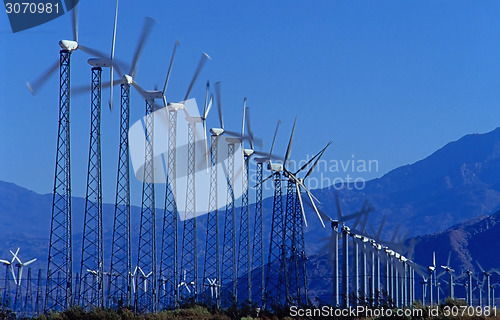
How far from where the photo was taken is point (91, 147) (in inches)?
2066

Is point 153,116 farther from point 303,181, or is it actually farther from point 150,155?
point 303,181

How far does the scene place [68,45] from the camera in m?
50.0

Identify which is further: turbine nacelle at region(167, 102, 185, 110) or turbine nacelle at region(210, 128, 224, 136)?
turbine nacelle at region(210, 128, 224, 136)

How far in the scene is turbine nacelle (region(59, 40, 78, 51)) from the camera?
163ft

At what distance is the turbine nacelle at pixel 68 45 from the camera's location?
49750mm

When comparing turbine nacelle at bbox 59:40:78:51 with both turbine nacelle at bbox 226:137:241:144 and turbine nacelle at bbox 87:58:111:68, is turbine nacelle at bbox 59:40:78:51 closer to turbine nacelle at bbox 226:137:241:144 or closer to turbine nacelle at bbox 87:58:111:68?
turbine nacelle at bbox 87:58:111:68

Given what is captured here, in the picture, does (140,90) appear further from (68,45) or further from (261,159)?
(261,159)

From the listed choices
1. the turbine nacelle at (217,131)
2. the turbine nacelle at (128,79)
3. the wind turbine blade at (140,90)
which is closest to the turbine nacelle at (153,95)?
the wind turbine blade at (140,90)

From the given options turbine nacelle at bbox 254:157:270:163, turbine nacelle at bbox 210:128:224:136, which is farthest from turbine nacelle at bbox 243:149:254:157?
turbine nacelle at bbox 210:128:224:136

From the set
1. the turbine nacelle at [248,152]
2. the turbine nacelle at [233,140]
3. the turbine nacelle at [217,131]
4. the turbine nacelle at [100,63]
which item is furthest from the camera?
the turbine nacelle at [248,152]

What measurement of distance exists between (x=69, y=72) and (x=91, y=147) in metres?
4.82

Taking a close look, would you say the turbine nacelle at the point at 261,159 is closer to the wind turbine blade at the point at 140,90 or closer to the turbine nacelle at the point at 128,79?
the wind turbine blade at the point at 140,90

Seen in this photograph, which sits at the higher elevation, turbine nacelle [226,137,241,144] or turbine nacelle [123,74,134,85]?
turbine nacelle [226,137,241,144]

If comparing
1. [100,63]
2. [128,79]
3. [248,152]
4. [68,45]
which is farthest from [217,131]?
[68,45]
